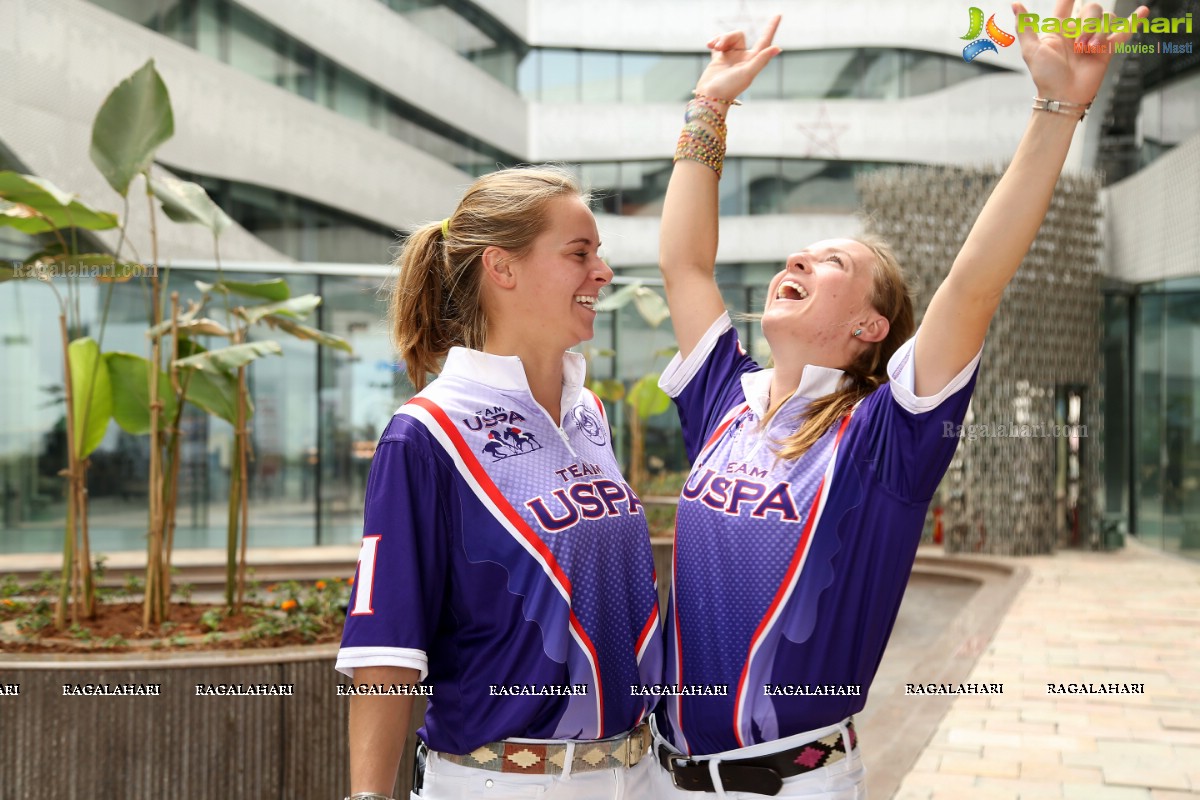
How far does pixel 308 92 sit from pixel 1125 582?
13.4 m

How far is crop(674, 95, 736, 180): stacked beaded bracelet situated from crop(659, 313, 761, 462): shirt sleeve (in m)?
0.31

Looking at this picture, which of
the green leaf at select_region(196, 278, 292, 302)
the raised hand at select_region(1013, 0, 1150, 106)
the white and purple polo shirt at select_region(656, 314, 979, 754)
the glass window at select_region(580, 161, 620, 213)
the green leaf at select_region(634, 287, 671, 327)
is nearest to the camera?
the raised hand at select_region(1013, 0, 1150, 106)

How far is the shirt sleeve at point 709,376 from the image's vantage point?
212 cm

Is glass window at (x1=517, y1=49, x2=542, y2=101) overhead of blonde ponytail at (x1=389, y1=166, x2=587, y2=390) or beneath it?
overhead

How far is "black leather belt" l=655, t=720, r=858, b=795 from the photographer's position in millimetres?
1727

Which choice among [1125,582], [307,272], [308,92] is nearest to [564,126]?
[308,92]

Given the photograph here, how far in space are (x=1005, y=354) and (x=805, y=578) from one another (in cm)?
1179

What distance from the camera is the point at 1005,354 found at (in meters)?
12.7

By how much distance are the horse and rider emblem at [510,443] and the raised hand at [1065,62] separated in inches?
34.9

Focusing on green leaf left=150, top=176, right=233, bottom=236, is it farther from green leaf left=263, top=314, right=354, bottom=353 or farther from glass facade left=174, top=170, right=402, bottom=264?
glass facade left=174, top=170, right=402, bottom=264

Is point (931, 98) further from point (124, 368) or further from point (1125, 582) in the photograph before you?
point (124, 368)

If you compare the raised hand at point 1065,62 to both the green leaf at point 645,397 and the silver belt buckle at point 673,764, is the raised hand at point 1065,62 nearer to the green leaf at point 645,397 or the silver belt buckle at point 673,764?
the silver belt buckle at point 673,764

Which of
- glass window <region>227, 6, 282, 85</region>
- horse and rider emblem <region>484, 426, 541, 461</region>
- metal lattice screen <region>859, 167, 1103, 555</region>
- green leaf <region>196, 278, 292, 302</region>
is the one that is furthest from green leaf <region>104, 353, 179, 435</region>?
glass window <region>227, 6, 282, 85</region>

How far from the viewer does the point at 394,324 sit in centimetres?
193
